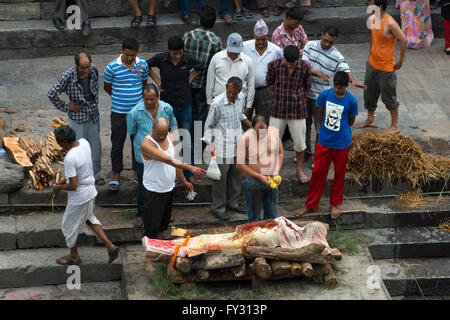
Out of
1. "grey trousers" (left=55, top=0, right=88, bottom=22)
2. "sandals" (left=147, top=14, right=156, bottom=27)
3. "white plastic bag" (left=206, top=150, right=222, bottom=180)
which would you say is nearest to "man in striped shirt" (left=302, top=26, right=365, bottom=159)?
"white plastic bag" (left=206, top=150, right=222, bottom=180)

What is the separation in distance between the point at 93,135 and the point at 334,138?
280 centimetres

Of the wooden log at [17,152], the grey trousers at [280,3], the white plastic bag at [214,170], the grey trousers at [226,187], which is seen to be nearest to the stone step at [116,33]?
the grey trousers at [280,3]

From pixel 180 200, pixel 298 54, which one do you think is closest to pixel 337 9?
pixel 298 54

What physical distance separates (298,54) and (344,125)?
3.22ft

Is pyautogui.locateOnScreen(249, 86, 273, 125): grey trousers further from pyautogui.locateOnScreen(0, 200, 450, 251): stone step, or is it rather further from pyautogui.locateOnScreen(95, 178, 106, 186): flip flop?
pyautogui.locateOnScreen(95, 178, 106, 186): flip flop

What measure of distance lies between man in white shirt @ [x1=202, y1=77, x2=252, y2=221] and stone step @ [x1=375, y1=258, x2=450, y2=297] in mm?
1821

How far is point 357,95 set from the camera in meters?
10.8

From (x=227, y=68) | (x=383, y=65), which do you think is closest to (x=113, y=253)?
(x=227, y=68)

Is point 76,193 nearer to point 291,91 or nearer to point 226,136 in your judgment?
point 226,136

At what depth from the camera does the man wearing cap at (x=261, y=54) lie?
860 cm

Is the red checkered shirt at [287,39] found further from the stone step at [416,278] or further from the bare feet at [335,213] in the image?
the stone step at [416,278]

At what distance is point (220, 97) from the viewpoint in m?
7.96
